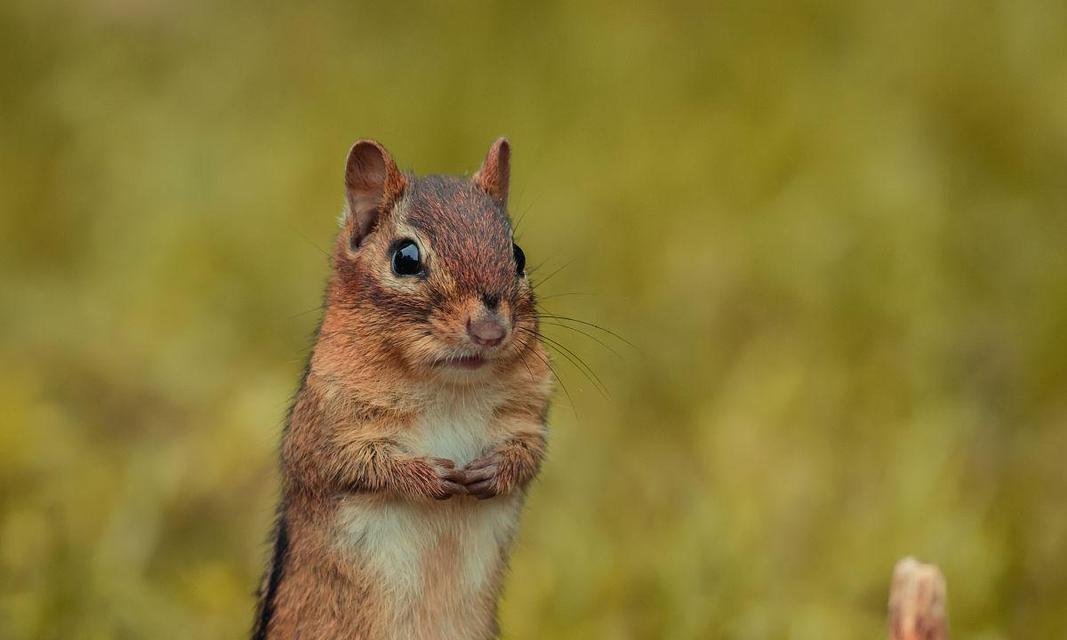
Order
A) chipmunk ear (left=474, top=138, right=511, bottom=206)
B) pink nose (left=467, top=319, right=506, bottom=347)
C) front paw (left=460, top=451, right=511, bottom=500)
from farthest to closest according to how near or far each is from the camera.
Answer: chipmunk ear (left=474, top=138, right=511, bottom=206) → front paw (left=460, top=451, right=511, bottom=500) → pink nose (left=467, top=319, right=506, bottom=347)

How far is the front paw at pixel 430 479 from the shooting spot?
3479 mm

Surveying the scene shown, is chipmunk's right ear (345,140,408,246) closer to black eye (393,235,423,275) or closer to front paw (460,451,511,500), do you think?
black eye (393,235,423,275)

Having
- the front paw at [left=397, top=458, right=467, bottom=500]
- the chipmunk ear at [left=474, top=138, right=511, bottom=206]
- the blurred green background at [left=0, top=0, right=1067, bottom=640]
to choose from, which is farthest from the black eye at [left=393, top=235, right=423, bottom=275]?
the blurred green background at [left=0, top=0, right=1067, bottom=640]

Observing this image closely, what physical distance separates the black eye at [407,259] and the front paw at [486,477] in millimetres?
447

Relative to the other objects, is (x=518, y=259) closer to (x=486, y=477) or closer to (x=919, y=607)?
(x=486, y=477)

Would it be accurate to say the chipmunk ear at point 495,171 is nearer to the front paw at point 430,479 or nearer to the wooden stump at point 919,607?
the front paw at point 430,479

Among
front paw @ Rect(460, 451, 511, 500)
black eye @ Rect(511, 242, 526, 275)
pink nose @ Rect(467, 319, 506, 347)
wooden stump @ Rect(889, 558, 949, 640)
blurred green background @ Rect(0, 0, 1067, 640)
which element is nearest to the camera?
wooden stump @ Rect(889, 558, 949, 640)

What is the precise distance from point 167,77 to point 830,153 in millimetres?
4141

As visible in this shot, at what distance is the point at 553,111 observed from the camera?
931 cm

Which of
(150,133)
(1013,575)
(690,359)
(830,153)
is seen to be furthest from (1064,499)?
(150,133)

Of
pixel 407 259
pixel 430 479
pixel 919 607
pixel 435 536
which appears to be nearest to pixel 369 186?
pixel 407 259

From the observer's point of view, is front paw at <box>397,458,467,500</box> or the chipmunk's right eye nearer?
front paw at <box>397,458,467,500</box>

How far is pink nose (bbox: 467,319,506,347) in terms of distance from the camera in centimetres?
341

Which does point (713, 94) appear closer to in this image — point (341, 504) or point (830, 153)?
point (830, 153)
